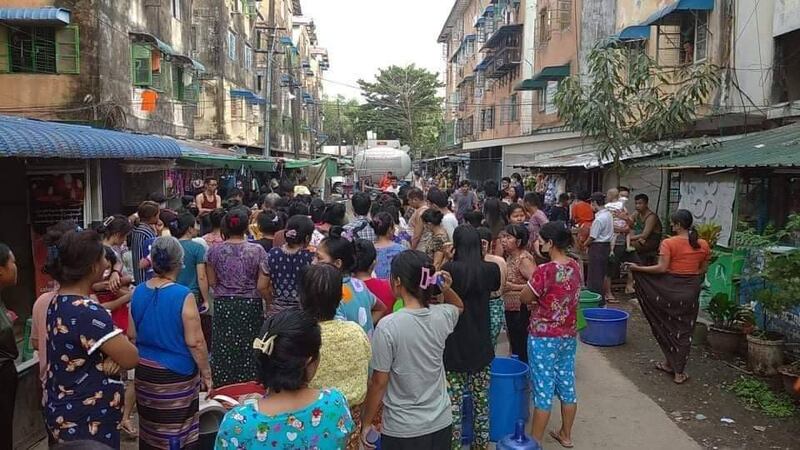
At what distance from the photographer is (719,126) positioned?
38.9ft

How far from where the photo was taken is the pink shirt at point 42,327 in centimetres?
346

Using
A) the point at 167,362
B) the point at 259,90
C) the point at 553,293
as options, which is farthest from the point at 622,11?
the point at 259,90

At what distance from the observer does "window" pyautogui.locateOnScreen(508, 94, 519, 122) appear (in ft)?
95.3

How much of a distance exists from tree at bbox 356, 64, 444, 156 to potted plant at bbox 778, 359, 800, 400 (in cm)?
4469

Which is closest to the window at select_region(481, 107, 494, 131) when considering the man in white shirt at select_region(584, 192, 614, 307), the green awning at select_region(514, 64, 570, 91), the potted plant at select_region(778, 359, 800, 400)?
the green awning at select_region(514, 64, 570, 91)

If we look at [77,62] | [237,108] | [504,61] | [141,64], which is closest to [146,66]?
[141,64]

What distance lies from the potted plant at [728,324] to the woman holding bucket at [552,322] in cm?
336

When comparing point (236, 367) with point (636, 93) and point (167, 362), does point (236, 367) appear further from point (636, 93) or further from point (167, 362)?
point (636, 93)

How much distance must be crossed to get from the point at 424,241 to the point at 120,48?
11.9 m

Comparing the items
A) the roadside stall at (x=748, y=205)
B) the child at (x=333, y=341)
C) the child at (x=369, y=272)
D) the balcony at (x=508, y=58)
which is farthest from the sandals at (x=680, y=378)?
the balcony at (x=508, y=58)

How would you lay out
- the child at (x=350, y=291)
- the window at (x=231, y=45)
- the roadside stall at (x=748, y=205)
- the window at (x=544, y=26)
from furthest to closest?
the window at (x=231, y=45), the window at (x=544, y=26), the roadside stall at (x=748, y=205), the child at (x=350, y=291)

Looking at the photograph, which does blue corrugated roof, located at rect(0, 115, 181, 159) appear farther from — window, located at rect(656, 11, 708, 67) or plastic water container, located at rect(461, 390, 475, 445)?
window, located at rect(656, 11, 708, 67)

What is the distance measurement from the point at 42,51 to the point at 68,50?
550 mm

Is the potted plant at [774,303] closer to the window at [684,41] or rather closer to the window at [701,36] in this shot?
the window at [701,36]
